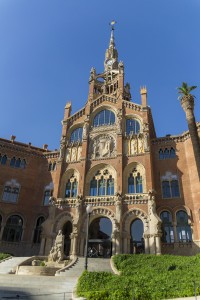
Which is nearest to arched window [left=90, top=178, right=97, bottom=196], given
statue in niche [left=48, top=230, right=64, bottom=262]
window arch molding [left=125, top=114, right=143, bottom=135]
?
statue in niche [left=48, top=230, right=64, bottom=262]

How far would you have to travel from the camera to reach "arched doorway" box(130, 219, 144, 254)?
2923 centimetres

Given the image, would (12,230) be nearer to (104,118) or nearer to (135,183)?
(135,183)

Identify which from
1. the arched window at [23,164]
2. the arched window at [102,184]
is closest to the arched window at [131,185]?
the arched window at [102,184]

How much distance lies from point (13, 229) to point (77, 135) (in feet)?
53.9

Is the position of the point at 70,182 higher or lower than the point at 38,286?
higher

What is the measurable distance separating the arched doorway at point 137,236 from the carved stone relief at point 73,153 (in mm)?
12686

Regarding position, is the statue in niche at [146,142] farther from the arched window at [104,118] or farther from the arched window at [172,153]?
the arched window at [104,118]

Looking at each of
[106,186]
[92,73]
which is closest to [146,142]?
[106,186]

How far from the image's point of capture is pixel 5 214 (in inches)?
1358

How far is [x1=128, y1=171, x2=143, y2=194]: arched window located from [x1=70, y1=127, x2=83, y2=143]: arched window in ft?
35.2

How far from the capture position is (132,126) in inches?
1478

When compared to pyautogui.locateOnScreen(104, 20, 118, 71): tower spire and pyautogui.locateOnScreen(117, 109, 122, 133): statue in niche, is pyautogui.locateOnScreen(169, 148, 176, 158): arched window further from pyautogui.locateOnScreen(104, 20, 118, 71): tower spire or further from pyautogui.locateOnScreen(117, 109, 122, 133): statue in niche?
pyautogui.locateOnScreen(104, 20, 118, 71): tower spire

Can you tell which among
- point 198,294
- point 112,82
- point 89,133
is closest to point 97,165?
point 89,133

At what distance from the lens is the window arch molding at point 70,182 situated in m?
35.0
